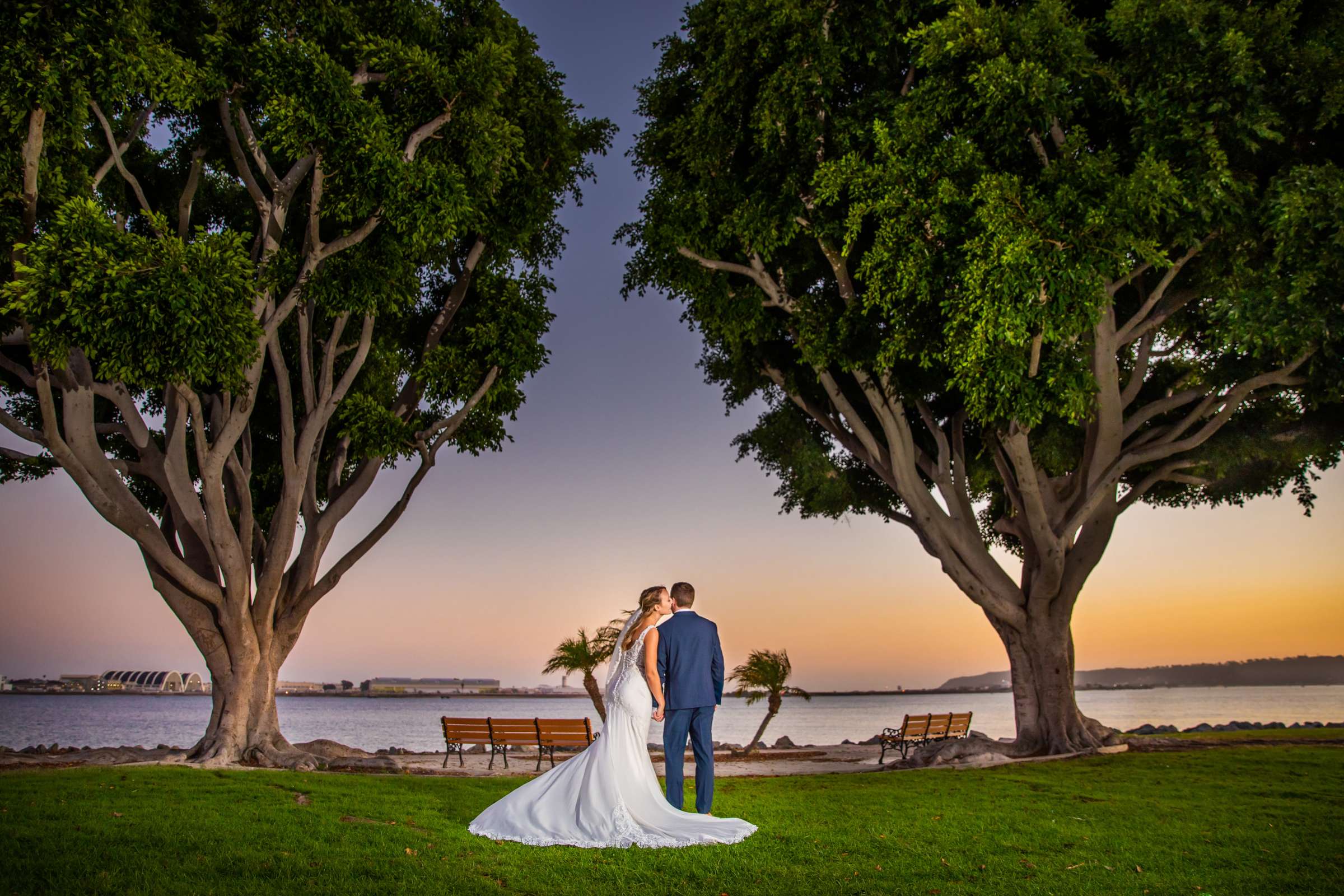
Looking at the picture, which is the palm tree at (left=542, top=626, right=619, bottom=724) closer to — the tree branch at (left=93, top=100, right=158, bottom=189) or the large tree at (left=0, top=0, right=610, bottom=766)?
the large tree at (left=0, top=0, right=610, bottom=766)

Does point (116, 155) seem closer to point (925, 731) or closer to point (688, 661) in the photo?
point (688, 661)

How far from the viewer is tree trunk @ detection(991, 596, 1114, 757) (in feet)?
55.4

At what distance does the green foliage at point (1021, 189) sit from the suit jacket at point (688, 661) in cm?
683

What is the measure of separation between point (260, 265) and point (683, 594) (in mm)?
10218

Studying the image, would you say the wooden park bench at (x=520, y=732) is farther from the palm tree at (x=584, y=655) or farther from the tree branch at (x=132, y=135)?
the tree branch at (x=132, y=135)

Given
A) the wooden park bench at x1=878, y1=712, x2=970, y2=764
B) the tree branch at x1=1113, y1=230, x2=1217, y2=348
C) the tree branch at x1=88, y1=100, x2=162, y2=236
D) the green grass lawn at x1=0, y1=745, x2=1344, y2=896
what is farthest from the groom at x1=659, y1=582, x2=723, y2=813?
the wooden park bench at x1=878, y1=712, x2=970, y2=764

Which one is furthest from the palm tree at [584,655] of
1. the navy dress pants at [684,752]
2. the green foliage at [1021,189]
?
the navy dress pants at [684,752]

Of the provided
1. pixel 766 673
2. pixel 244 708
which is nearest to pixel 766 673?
pixel 766 673

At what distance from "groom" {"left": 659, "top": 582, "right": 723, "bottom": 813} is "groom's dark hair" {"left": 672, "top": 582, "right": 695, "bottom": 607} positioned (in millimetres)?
98

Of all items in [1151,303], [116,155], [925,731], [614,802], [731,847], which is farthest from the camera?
[925,731]

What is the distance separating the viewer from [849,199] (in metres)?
15.8

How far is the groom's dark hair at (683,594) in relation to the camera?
859 cm

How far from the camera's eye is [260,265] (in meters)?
15.0

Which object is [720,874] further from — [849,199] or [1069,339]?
[849,199]
